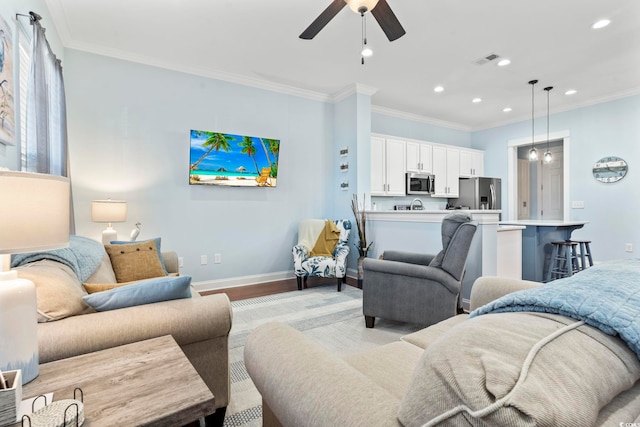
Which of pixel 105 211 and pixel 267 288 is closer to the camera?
pixel 105 211

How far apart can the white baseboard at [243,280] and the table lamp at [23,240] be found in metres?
3.02

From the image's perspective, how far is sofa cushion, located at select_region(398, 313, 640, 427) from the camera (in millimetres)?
470

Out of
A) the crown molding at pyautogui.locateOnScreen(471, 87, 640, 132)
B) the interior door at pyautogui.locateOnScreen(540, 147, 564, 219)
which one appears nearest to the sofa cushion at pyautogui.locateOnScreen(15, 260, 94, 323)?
the crown molding at pyautogui.locateOnScreen(471, 87, 640, 132)

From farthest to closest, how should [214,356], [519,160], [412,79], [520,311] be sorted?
[519,160]
[412,79]
[214,356]
[520,311]

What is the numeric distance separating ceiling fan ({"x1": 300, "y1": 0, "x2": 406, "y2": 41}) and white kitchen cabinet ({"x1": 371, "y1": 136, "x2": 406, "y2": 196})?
112 inches

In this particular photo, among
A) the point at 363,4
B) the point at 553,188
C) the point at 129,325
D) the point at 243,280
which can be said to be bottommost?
the point at 243,280

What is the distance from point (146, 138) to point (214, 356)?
3138 millimetres

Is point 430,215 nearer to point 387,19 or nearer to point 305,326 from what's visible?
point 305,326

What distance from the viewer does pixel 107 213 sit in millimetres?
3160

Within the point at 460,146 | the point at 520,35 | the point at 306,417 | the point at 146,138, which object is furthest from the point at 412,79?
the point at 306,417

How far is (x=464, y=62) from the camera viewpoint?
3855mm

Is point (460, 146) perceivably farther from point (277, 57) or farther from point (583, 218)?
point (277, 57)

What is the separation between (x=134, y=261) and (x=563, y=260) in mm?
4892

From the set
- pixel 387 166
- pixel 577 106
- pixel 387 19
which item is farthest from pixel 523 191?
pixel 387 19
